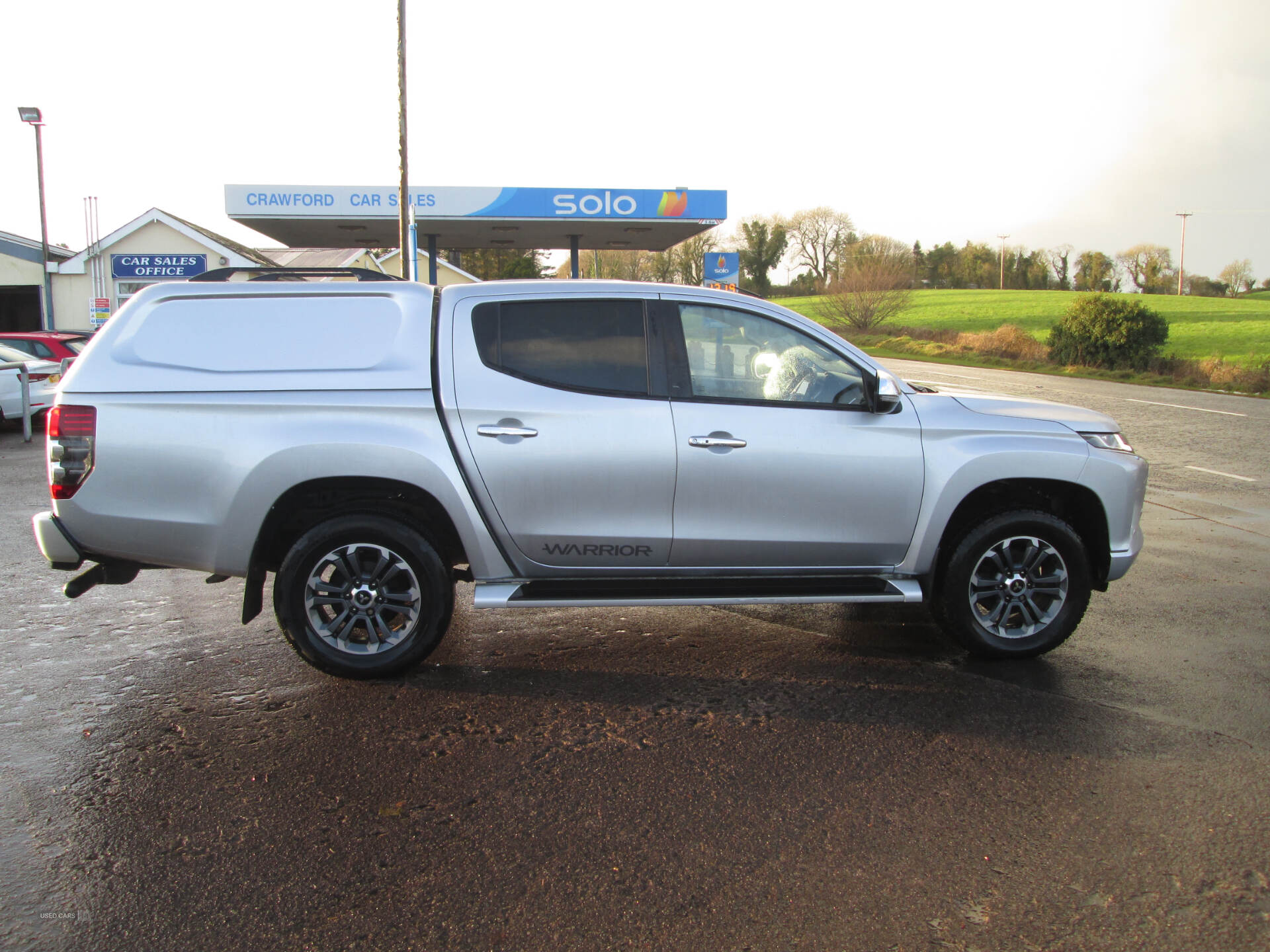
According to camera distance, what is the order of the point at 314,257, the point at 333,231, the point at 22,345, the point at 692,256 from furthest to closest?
Result: the point at 692,256, the point at 314,257, the point at 333,231, the point at 22,345

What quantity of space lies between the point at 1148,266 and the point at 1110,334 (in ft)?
236

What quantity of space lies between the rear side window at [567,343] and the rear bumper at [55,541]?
2.17 m

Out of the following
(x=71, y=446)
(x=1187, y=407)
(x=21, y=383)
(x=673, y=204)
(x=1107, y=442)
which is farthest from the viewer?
(x=673, y=204)

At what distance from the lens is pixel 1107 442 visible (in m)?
5.13

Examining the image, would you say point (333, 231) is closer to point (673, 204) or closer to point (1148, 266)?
point (673, 204)

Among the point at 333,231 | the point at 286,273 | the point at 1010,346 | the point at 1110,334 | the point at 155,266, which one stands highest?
the point at 333,231

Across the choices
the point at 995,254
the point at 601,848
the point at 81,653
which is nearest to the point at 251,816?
the point at 601,848

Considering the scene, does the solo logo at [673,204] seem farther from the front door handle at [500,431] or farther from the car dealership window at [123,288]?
the front door handle at [500,431]

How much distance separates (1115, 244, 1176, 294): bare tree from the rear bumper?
328 ft

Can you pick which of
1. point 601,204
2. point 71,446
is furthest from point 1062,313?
point 71,446

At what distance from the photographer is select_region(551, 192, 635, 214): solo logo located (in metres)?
24.2

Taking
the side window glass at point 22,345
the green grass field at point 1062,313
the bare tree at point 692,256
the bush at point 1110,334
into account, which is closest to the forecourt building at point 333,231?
the side window glass at point 22,345

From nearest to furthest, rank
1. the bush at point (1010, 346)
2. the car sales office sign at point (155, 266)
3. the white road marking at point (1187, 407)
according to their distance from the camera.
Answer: the white road marking at point (1187, 407)
the car sales office sign at point (155, 266)
the bush at point (1010, 346)

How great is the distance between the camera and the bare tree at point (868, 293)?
4997cm
